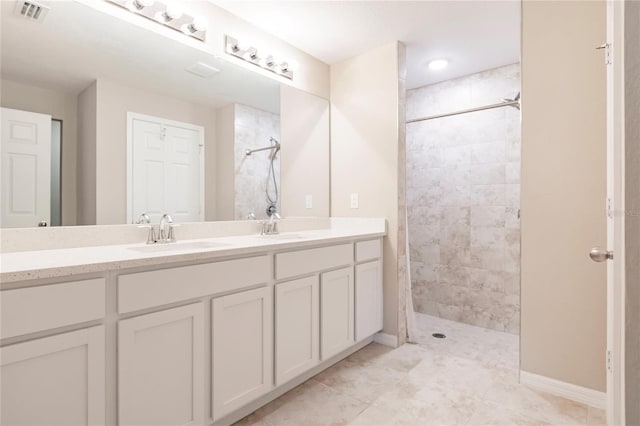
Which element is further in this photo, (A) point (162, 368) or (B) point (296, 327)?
(B) point (296, 327)

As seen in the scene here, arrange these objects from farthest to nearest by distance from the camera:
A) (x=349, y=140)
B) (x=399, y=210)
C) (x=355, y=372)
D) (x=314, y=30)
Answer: (x=349, y=140) < (x=399, y=210) < (x=314, y=30) < (x=355, y=372)

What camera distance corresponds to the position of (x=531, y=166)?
1926mm

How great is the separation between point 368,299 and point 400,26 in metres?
1.94

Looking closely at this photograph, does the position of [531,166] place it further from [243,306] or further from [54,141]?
[54,141]

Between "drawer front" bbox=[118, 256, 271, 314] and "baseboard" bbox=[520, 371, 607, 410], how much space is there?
163 centimetres

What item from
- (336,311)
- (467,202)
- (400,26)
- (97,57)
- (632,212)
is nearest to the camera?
(632,212)

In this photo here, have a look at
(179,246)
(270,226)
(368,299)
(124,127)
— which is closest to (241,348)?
(179,246)

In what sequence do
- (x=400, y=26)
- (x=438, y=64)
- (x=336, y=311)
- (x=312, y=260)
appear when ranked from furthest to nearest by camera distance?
(x=438, y=64) → (x=400, y=26) → (x=336, y=311) → (x=312, y=260)

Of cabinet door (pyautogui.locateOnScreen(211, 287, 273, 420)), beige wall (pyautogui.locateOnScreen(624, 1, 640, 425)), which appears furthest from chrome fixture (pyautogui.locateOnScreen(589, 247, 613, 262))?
cabinet door (pyautogui.locateOnScreen(211, 287, 273, 420))

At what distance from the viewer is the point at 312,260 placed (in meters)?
1.96

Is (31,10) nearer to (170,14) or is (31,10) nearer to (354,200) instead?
(170,14)

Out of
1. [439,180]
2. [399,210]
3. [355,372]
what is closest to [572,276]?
[399,210]

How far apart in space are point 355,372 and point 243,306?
1.00 meters

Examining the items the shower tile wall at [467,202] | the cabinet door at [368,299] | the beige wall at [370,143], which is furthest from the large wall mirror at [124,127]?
the shower tile wall at [467,202]
